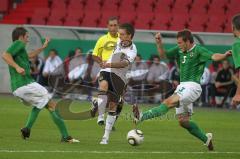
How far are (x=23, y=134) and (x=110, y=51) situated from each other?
3.98 meters

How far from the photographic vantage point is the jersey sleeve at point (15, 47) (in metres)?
13.7

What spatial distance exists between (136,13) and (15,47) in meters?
17.7

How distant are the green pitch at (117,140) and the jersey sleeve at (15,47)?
1.62 meters

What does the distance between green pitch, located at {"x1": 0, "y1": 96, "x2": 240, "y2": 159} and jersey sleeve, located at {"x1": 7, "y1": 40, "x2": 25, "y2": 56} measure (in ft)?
5.30

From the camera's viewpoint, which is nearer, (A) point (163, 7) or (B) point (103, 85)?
(B) point (103, 85)

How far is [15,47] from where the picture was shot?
13.7 meters

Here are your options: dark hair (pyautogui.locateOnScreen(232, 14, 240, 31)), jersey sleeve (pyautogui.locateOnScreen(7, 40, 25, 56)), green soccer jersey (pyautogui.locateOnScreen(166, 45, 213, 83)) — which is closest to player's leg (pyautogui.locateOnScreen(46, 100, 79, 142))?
jersey sleeve (pyautogui.locateOnScreen(7, 40, 25, 56))

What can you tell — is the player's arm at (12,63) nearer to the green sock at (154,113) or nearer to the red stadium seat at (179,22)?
the green sock at (154,113)

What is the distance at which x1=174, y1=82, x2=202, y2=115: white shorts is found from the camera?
12.6 m

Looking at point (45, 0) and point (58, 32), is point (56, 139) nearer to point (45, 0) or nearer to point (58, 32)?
point (58, 32)

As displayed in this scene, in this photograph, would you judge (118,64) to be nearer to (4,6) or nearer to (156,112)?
(156,112)

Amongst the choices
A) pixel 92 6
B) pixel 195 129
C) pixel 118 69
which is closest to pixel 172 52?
pixel 195 129

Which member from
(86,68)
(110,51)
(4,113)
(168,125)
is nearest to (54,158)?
(110,51)

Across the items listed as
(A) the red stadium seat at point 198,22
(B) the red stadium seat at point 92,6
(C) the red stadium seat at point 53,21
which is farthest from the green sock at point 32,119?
(B) the red stadium seat at point 92,6
